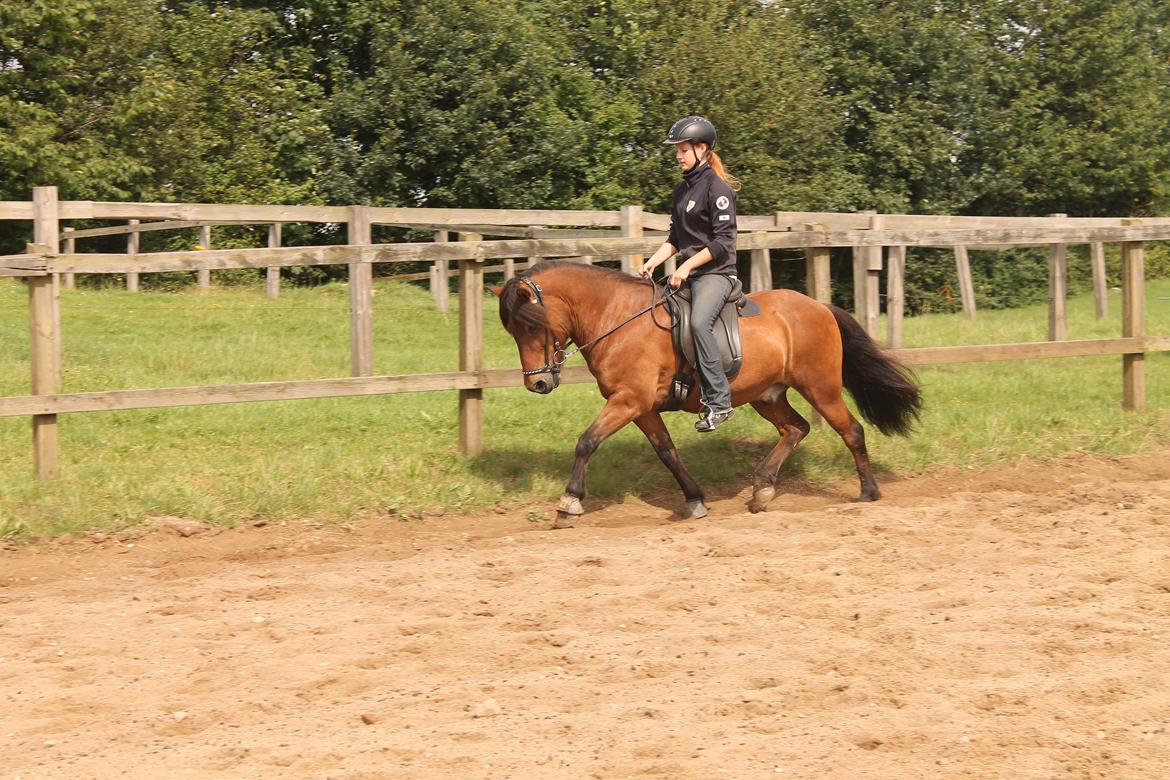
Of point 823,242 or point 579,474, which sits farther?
point 823,242

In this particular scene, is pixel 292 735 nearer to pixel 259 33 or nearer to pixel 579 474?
pixel 579 474

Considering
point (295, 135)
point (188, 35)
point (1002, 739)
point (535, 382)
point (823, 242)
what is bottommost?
point (1002, 739)

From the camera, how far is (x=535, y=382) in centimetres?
784

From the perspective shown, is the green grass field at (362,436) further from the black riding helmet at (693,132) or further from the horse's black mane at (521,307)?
the black riding helmet at (693,132)

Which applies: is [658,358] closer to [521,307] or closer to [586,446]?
[586,446]

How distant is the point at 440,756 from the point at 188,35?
2344 centimetres

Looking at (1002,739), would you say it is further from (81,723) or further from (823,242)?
(823,242)

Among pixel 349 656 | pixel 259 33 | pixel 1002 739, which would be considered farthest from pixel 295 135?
pixel 1002 739

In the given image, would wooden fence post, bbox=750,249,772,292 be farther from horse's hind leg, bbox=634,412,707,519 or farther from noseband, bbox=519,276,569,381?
noseband, bbox=519,276,569,381

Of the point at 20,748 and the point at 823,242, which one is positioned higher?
the point at 823,242

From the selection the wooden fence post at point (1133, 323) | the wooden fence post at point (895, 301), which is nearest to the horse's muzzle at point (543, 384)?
the wooden fence post at point (895, 301)

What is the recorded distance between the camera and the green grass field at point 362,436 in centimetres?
805

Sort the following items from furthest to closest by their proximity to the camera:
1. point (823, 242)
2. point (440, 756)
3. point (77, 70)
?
1. point (77, 70)
2. point (823, 242)
3. point (440, 756)

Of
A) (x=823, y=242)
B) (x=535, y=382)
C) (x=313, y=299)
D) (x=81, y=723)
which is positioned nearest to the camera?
(x=81, y=723)
